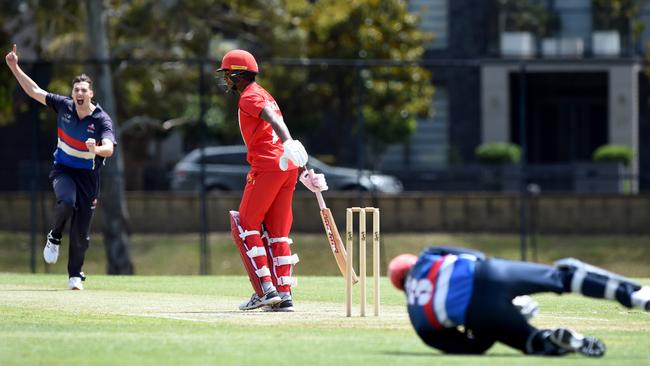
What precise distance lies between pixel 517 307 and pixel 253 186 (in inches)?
138

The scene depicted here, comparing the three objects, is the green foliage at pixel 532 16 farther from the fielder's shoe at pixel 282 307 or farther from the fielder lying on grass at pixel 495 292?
the fielder lying on grass at pixel 495 292

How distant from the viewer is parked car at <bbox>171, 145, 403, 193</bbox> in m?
28.9

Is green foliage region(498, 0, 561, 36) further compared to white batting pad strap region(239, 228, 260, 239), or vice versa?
green foliage region(498, 0, 561, 36)

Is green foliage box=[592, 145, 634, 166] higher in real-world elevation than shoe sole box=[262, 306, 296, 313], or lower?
lower

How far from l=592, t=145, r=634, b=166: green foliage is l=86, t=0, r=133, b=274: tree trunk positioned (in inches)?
484

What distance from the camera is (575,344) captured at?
350 inches

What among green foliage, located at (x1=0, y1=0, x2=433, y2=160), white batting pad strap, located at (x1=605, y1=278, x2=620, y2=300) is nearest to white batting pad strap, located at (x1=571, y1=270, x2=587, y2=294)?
white batting pad strap, located at (x1=605, y1=278, x2=620, y2=300)

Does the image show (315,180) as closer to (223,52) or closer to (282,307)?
(282,307)

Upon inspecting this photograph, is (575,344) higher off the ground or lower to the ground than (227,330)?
higher

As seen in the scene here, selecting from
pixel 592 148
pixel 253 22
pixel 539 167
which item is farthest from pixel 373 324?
pixel 592 148

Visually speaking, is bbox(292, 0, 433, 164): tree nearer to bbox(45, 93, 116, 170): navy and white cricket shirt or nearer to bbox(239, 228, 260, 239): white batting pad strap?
bbox(45, 93, 116, 170): navy and white cricket shirt

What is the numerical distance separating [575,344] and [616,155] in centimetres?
2554

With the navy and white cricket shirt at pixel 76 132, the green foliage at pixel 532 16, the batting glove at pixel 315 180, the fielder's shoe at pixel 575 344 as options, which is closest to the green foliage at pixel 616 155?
the green foliage at pixel 532 16

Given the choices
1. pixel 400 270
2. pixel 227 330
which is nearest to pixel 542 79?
pixel 227 330
